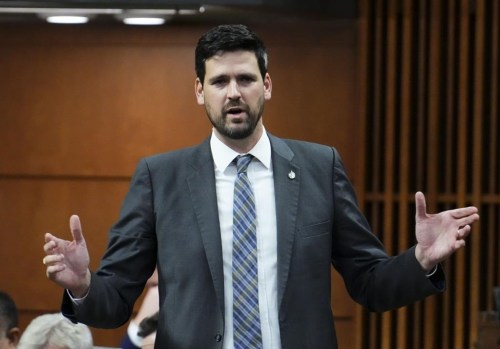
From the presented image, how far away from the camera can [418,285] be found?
2570 millimetres

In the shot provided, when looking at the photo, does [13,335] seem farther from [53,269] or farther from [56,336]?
[53,269]

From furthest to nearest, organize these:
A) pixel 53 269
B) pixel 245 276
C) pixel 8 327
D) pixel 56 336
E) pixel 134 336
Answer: pixel 134 336 → pixel 8 327 → pixel 56 336 → pixel 245 276 → pixel 53 269

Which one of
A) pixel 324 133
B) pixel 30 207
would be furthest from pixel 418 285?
pixel 30 207

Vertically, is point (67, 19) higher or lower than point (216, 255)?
higher

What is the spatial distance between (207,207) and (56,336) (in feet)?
3.80

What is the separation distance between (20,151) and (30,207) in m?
0.30

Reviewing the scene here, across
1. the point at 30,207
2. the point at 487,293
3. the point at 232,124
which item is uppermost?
the point at 232,124

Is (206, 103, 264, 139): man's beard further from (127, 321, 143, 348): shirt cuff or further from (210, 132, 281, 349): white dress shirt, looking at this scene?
(127, 321, 143, 348): shirt cuff

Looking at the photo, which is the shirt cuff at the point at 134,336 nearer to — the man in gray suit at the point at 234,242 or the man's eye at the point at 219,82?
the man in gray suit at the point at 234,242

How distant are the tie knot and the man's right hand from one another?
38 cm

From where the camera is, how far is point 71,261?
2.47 m

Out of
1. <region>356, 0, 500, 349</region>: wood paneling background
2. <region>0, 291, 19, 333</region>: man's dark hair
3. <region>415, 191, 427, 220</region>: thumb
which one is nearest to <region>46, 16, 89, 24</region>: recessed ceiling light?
<region>356, 0, 500, 349</region>: wood paneling background

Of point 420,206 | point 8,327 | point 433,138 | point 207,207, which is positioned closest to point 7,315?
point 8,327

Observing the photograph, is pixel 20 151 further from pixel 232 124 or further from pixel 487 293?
pixel 232 124
